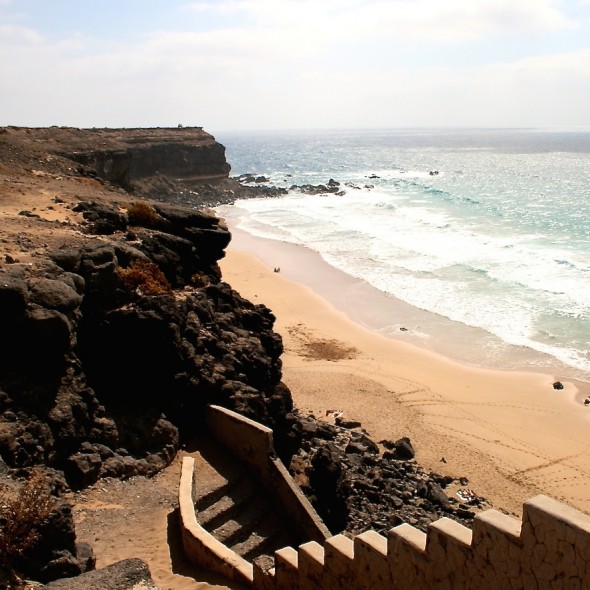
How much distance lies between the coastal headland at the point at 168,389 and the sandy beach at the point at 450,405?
0.07m

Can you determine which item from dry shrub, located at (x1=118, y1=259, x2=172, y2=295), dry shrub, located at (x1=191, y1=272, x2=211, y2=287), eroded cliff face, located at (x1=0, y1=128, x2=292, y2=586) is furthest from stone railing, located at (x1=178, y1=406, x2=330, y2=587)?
dry shrub, located at (x1=191, y1=272, x2=211, y2=287)

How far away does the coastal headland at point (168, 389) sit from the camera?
10.8 metres

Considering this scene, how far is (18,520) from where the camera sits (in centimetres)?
740

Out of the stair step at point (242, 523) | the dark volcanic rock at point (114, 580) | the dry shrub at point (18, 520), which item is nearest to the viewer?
the dark volcanic rock at point (114, 580)

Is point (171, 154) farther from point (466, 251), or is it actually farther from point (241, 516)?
point (241, 516)

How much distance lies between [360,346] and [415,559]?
18.6 m

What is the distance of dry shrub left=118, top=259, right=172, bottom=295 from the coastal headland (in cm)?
5

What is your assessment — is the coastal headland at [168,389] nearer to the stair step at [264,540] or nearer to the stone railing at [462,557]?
the stair step at [264,540]

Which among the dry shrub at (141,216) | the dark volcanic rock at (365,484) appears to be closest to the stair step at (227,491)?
the dark volcanic rock at (365,484)

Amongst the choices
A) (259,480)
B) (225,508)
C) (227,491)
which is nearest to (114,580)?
(225,508)

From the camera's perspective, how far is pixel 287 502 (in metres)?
12.0

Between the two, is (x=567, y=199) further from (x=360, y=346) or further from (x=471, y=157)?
(x=471, y=157)

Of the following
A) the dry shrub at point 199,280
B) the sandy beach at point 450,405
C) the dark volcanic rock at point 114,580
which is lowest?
the sandy beach at point 450,405

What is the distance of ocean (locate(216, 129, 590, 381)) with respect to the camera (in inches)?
1045
